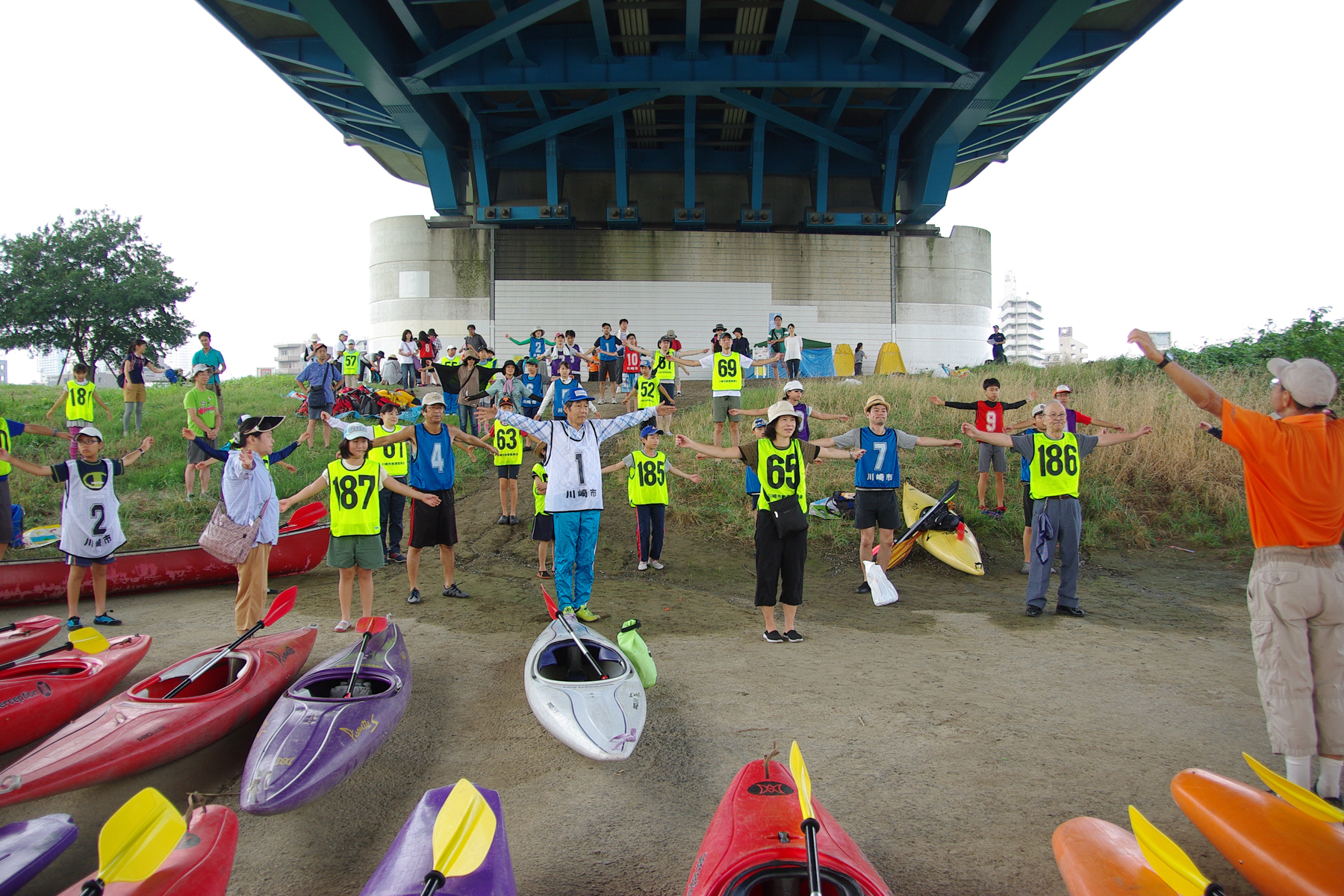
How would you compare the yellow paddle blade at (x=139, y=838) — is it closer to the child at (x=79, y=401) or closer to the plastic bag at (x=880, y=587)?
the plastic bag at (x=880, y=587)

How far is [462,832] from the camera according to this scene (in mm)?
2688

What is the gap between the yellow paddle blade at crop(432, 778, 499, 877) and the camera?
2.55m

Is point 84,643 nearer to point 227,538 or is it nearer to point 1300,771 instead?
point 227,538

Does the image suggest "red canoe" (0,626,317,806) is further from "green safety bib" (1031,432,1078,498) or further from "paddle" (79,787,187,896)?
"green safety bib" (1031,432,1078,498)

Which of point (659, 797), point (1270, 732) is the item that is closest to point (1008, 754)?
point (1270, 732)

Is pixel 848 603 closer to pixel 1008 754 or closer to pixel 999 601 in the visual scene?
pixel 999 601

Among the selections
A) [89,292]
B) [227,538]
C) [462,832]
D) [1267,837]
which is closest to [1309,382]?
[1267,837]

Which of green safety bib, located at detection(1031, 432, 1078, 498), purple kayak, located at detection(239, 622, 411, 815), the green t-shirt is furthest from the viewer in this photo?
the green t-shirt

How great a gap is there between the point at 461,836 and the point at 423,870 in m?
0.17

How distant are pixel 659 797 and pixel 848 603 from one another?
450 cm

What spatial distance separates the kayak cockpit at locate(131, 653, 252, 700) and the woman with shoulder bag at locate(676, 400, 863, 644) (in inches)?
142

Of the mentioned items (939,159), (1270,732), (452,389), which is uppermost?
(939,159)

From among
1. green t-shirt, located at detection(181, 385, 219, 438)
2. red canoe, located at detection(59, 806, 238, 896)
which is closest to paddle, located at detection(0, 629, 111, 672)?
red canoe, located at detection(59, 806, 238, 896)

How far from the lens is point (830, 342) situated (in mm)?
23969
